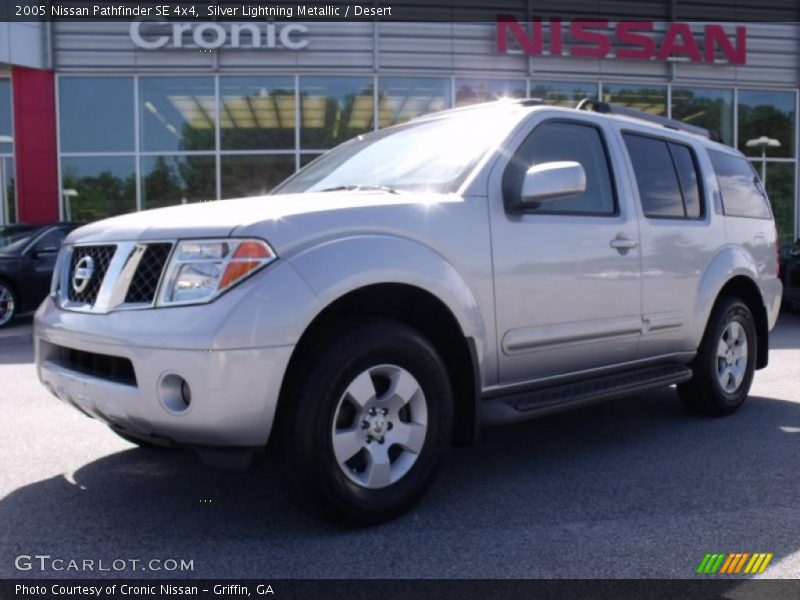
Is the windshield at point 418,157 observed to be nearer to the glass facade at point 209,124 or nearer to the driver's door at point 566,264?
the driver's door at point 566,264

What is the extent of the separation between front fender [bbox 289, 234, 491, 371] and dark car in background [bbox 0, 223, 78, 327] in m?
9.01

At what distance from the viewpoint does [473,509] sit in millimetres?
3318

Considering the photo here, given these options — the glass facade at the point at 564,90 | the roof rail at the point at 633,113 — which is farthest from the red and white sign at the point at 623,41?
the roof rail at the point at 633,113

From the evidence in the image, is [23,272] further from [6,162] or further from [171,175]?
[6,162]

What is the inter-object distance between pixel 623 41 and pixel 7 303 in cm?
1293

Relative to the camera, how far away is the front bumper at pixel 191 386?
104 inches

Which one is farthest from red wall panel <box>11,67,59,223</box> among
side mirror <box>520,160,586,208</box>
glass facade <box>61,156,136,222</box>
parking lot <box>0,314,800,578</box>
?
side mirror <box>520,160,586,208</box>

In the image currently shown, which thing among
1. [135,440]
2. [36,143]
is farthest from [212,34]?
[135,440]

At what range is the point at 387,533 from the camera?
9.91ft

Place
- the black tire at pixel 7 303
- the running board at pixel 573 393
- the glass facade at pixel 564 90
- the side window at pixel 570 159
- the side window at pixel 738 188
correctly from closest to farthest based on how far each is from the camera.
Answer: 1. the running board at pixel 573 393
2. the side window at pixel 570 159
3. the side window at pixel 738 188
4. the black tire at pixel 7 303
5. the glass facade at pixel 564 90

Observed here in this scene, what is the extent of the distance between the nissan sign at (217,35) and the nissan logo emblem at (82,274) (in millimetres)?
12546

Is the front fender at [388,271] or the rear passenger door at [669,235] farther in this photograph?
the rear passenger door at [669,235]

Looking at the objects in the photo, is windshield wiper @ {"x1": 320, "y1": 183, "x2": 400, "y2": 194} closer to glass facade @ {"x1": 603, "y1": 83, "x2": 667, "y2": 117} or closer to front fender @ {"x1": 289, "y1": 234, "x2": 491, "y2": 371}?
front fender @ {"x1": 289, "y1": 234, "x2": 491, "y2": 371}

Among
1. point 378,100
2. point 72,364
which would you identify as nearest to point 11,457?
point 72,364
